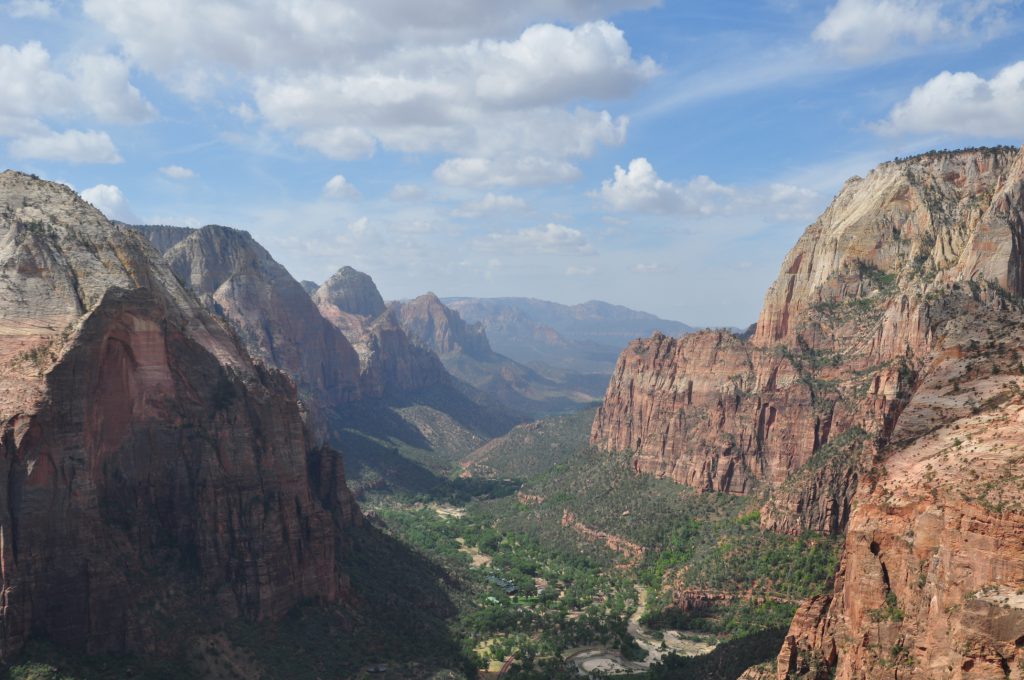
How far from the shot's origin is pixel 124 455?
84.7m

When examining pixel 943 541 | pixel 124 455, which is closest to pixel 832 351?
pixel 943 541

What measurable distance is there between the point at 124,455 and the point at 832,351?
111 meters

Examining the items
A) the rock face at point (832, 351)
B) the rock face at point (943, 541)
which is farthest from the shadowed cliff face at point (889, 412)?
the rock face at point (832, 351)

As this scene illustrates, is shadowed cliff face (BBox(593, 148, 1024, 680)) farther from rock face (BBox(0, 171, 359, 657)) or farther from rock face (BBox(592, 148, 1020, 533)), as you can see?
rock face (BBox(0, 171, 359, 657))

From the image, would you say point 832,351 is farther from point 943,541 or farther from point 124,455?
point 124,455

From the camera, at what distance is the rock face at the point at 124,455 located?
240 ft

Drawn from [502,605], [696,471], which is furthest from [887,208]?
[502,605]

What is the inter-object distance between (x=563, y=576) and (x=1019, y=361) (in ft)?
338

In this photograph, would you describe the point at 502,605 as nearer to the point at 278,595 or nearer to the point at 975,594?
the point at 278,595

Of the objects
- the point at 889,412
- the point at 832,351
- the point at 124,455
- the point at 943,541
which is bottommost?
the point at 124,455

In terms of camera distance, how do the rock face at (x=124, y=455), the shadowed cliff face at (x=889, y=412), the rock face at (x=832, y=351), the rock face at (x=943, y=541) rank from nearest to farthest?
1. the rock face at (x=943, y=541)
2. the shadowed cliff face at (x=889, y=412)
3. the rock face at (x=124, y=455)
4. the rock face at (x=832, y=351)

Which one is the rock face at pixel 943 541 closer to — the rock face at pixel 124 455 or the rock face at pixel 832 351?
the rock face at pixel 832 351

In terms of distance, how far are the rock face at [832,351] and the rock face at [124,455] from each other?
72.0 metres

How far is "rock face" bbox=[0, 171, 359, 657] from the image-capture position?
73125 mm
